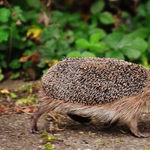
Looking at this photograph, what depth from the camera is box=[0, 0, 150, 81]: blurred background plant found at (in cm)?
523

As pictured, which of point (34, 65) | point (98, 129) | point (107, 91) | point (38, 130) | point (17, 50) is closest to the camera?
point (107, 91)

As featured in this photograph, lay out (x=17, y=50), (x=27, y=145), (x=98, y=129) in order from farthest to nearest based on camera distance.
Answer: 1. (x=17, y=50)
2. (x=98, y=129)
3. (x=27, y=145)

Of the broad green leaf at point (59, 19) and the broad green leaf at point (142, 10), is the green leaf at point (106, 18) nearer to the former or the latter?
the broad green leaf at point (142, 10)

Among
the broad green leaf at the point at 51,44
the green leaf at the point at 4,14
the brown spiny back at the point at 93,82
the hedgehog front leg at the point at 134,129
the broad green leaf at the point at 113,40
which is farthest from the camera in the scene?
the broad green leaf at the point at 51,44

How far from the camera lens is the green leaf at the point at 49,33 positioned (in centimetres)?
564

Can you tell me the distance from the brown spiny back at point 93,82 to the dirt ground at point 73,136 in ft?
1.52

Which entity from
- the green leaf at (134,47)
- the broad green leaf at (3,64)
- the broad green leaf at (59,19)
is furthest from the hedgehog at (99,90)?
the broad green leaf at (59,19)

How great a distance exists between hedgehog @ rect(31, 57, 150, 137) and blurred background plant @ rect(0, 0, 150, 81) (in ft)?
5.47

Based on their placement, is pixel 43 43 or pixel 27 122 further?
pixel 43 43

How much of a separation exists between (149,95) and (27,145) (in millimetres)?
1648

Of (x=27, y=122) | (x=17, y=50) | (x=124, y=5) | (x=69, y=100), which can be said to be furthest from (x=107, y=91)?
(x=124, y=5)

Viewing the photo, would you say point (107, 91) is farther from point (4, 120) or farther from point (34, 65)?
point (34, 65)

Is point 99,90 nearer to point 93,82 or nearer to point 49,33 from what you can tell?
point 93,82

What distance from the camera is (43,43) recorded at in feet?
19.5
